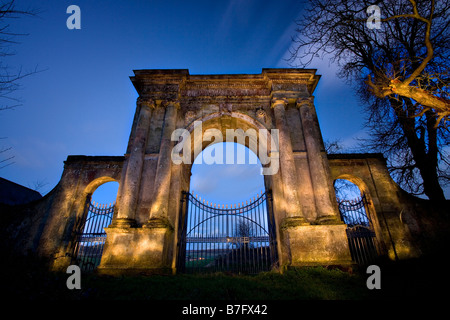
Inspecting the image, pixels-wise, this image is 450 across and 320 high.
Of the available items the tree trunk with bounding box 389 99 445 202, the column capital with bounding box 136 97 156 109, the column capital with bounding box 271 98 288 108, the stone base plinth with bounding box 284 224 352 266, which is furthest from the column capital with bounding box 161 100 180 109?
the tree trunk with bounding box 389 99 445 202

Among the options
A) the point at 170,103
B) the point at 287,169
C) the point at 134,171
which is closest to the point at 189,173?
the point at 134,171

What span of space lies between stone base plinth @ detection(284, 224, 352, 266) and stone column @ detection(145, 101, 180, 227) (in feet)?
13.1

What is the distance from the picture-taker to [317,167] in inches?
310

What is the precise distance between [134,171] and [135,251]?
9.01ft

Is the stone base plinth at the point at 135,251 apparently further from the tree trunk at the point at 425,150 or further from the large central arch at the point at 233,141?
the tree trunk at the point at 425,150

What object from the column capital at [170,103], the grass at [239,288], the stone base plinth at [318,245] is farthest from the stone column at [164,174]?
the stone base plinth at [318,245]

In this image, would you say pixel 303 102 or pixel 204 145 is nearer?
pixel 303 102

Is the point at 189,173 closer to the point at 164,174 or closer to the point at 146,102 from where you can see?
the point at 164,174

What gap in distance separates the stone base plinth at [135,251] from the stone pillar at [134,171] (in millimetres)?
392

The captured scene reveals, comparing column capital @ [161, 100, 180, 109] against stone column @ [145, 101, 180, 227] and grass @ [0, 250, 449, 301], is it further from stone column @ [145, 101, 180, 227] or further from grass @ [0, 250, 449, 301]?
grass @ [0, 250, 449, 301]

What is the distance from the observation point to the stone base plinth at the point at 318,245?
20.8ft
